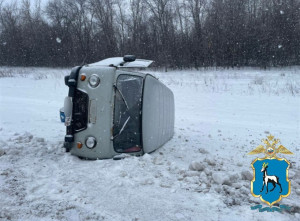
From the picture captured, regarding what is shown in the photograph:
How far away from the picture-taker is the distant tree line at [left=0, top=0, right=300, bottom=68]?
19609 millimetres

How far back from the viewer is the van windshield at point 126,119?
11.9 ft

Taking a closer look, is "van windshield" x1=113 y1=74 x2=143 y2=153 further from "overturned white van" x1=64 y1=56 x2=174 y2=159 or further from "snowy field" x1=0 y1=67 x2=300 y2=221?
"snowy field" x1=0 y1=67 x2=300 y2=221

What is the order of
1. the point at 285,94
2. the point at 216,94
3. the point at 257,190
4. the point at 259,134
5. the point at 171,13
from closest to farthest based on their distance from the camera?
the point at 257,190, the point at 259,134, the point at 285,94, the point at 216,94, the point at 171,13

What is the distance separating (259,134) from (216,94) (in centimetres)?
570

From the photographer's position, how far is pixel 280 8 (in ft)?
66.5

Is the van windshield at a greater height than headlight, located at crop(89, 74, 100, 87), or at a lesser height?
lesser

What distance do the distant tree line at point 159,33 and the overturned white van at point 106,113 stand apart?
709 inches

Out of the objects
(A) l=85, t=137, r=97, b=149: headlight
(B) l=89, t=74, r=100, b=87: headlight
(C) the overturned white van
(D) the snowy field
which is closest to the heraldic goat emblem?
(D) the snowy field

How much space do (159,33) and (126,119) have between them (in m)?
22.1

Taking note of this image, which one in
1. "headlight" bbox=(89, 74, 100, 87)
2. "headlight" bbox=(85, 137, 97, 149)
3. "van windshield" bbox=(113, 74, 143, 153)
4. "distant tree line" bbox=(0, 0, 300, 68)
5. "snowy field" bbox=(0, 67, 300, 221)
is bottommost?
"snowy field" bbox=(0, 67, 300, 221)

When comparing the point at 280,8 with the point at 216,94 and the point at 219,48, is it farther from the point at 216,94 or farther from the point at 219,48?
the point at 216,94

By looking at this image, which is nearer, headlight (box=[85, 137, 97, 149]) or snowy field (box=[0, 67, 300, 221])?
snowy field (box=[0, 67, 300, 221])

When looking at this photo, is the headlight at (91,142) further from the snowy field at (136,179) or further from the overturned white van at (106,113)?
the snowy field at (136,179)

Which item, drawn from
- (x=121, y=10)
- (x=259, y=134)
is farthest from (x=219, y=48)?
(x=259, y=134)
